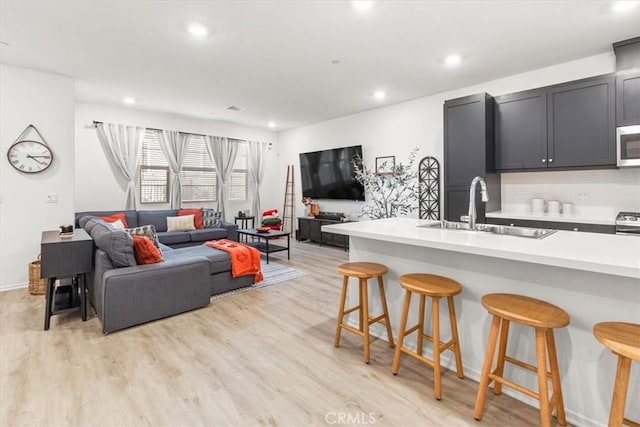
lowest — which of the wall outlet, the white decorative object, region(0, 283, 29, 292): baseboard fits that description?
region(0, 283, 29, 292): baseboard

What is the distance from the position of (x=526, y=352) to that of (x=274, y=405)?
1533 mm

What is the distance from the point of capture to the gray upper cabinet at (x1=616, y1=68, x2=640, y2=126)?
124 inches

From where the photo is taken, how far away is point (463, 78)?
4.36 meters

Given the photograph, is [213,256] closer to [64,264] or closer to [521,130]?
[64,264]

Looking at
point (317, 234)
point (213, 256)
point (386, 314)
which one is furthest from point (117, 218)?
point (386, 314)

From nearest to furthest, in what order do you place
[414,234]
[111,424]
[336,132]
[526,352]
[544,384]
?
[544,384]
[111,424]
[526,352]
[414,234]
[336,132]

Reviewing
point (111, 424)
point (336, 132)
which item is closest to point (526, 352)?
point (111, 424)

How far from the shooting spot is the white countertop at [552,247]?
1.36 m

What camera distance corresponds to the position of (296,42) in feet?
10.9

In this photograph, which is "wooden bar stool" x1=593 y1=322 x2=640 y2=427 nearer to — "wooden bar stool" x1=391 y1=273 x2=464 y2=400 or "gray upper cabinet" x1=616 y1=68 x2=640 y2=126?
"wooden bar stool" x1=391 y1=273 x2=464 y2=400

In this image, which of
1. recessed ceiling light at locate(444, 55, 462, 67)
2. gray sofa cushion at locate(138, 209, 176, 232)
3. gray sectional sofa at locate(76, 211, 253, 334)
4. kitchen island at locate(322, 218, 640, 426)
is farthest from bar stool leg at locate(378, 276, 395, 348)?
gray sofa cushion at locate(138, 209, 176, 232)

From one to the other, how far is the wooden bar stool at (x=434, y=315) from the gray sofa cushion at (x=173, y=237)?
4.50 m

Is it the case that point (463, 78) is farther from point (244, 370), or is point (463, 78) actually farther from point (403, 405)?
point (244, 370)

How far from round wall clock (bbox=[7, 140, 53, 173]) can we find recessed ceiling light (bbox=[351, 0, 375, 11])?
429 cm
